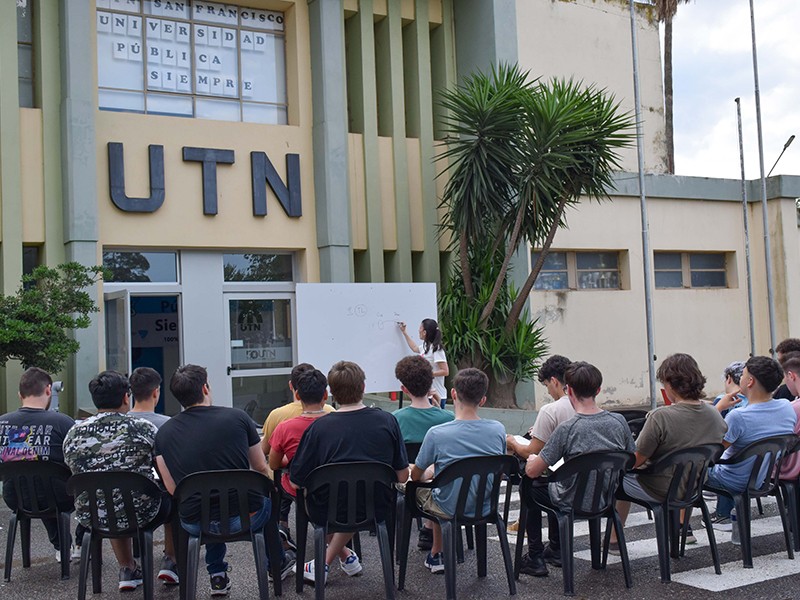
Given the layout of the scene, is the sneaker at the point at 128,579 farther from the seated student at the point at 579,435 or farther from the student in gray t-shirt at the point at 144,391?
the seated student at the point at 579,435

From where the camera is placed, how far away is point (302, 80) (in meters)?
13.4

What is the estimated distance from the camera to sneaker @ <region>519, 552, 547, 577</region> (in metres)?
5.66

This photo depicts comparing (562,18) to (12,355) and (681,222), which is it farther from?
(12,355)

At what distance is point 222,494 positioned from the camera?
4.88 meters

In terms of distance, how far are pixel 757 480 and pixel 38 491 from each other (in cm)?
459

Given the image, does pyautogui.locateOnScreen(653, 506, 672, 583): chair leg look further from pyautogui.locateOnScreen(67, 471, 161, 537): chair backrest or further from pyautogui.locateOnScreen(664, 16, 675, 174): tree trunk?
pyautogui.locateOnScreen(664, 16, 675, 174): tree trunk

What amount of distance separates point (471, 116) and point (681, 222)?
6429 mm

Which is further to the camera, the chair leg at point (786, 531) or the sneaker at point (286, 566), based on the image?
the chair leg at point (786, 531)

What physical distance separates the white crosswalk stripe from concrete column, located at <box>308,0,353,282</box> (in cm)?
641

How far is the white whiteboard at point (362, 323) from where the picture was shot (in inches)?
431

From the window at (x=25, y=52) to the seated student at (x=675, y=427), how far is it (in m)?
9.50

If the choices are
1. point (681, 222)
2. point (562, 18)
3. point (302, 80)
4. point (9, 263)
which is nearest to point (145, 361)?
point (9, 263)

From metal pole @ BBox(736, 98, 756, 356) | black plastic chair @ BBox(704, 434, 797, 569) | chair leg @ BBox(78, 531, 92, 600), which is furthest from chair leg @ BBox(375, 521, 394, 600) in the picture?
metal pole @ BBox(736, 98, 756, 356)

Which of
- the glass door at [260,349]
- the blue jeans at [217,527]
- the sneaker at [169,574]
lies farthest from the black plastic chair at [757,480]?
the glass door at [260,349]
